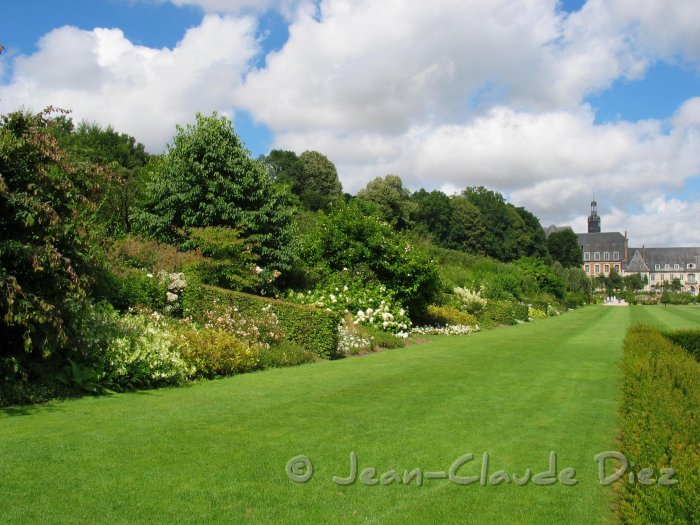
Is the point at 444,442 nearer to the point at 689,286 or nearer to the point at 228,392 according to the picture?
the point at 228,392

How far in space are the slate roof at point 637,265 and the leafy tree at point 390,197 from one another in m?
83.3

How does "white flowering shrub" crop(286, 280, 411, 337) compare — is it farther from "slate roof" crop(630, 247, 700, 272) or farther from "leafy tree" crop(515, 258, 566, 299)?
"slate roof" crop(630, 247, 700, 272)

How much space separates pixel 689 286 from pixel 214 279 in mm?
135258

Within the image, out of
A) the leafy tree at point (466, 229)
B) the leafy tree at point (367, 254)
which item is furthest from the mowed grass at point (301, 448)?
the leafy tree at point (466, 229)

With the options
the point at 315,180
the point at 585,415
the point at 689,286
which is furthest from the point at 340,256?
the point at 689,286

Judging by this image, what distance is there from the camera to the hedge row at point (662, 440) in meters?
3.56

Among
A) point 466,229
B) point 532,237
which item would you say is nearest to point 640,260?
point 532,237

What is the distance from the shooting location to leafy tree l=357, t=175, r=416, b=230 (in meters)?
62.0

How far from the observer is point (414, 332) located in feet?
66.9

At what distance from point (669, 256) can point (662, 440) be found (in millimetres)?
144225

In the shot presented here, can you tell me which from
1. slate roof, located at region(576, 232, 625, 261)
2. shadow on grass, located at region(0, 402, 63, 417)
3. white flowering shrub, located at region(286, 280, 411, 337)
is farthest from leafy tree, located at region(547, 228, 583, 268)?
shadow on grass, located at region(0, 402, 63, 417)

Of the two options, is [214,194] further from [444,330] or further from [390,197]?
[390,197]

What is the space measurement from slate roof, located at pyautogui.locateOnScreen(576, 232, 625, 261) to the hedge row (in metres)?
133

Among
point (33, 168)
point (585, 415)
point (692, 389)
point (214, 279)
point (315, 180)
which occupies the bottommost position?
point (585, 415)
